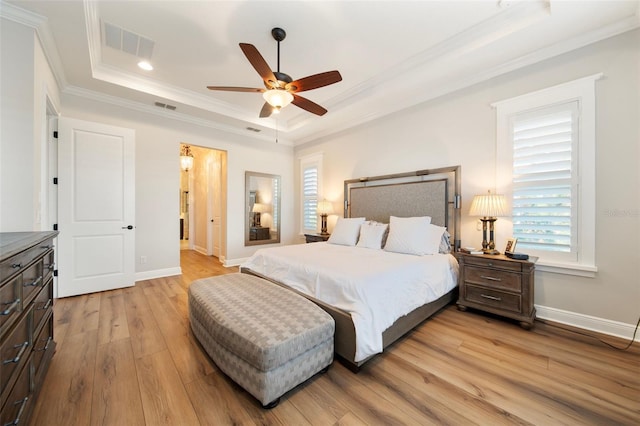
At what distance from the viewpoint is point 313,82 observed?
7.59 ft

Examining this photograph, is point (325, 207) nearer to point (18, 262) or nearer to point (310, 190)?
point (310, 190)

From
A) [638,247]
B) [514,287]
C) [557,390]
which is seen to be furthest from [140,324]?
[638,247]

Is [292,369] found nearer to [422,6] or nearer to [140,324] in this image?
[140,324]

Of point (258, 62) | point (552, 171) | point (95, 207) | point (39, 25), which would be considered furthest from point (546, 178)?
point (95, 207)

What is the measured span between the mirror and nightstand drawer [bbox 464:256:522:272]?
400cm

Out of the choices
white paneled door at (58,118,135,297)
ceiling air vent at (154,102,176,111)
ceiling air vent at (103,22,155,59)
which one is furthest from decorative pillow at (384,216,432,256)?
ceiling air vent at (154,102,176,111)

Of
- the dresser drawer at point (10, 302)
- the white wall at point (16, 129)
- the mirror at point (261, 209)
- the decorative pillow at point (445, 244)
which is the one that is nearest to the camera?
the dresser drawer at point (10, 302)

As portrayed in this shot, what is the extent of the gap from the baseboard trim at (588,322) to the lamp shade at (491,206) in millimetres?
1096

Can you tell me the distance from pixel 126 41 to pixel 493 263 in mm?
4635

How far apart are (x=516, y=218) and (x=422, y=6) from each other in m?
2.41

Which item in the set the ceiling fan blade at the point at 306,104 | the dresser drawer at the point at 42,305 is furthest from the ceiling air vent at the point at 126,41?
the dresser drawer at the point at 42,305

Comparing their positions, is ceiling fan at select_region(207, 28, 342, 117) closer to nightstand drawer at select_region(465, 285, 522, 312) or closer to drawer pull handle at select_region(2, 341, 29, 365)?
drawer pull handle at select_region(2, 341, 29, 365)

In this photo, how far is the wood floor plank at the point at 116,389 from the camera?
1.34 metres

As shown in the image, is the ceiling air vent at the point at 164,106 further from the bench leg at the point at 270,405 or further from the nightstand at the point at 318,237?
the bench leg at the point at 270,405
